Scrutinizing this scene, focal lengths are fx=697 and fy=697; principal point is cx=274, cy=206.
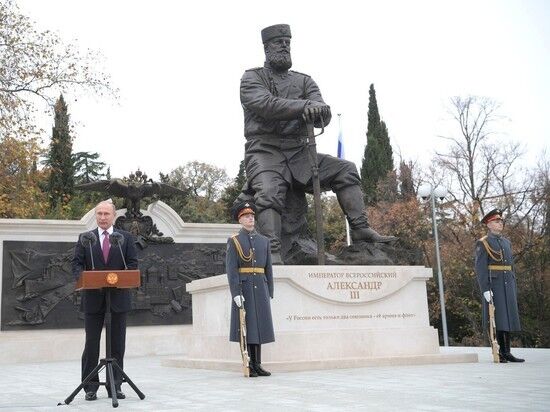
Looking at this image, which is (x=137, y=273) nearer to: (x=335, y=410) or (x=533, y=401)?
(x=335, y=410)

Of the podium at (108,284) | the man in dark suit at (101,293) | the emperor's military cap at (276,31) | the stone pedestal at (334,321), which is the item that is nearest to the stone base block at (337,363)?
the stone pedestal at (334,321)

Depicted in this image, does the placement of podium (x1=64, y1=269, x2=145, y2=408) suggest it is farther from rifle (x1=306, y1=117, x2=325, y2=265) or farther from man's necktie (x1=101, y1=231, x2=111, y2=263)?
rifle (x1=306, y1=117, x2=325, y2=265)

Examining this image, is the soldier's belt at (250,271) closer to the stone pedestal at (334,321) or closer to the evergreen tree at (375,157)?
the stone pedestal at (334,321)

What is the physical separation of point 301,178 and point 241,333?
2.85 m

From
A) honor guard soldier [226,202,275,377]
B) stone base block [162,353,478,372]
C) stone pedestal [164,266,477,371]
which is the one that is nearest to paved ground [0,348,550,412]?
stone base block [162,353,478,372]

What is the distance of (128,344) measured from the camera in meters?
16.1

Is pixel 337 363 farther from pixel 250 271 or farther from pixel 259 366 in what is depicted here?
pixel 250 271

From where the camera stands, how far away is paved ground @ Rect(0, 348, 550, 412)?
5074 millimetres

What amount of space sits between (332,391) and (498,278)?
14.0ft

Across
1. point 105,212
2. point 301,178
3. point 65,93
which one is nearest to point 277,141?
point 301,178

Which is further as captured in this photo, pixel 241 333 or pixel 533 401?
pixel 241 333

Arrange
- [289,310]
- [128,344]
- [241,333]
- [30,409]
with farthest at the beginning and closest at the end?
[128,344] → [289,310] → [241,333] → [30,409]

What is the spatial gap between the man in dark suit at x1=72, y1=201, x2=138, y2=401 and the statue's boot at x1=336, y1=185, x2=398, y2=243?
4.18 metres

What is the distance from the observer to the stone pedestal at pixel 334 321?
8711mm
